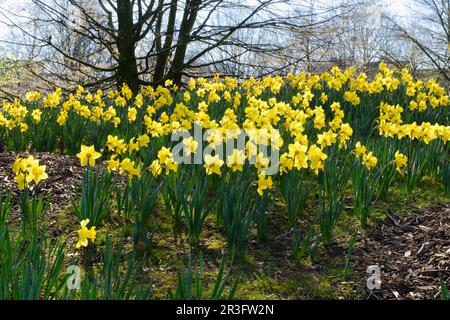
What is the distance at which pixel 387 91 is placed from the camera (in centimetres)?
657

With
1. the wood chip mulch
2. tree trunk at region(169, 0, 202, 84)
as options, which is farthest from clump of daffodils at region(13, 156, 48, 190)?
tree trunk at region(169, 0, 202, 84)

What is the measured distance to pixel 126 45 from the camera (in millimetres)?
8258

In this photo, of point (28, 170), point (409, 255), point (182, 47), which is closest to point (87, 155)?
point (28, 170)

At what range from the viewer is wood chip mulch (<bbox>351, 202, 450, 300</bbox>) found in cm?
233

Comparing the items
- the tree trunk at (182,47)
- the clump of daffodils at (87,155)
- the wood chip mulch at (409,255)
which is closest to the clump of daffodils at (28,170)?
the clump of daffodils at (87,155)

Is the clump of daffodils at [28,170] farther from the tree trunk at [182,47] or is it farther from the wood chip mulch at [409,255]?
the tree trunk at [182,47]

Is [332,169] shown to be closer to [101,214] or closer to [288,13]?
[101,214]

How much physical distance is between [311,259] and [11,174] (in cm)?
262

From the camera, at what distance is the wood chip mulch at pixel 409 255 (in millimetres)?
2333

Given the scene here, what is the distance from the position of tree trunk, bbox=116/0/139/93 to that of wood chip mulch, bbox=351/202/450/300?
6.29 meters

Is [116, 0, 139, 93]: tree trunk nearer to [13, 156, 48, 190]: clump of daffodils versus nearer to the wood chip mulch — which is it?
[13, 156, 48, 190]: clump of daffodils

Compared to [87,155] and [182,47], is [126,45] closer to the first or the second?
[182,47]

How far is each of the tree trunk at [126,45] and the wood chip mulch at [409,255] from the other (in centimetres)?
629
